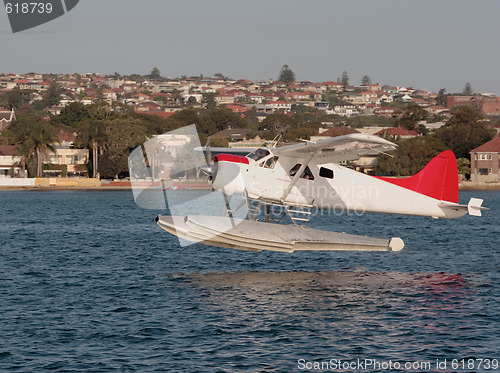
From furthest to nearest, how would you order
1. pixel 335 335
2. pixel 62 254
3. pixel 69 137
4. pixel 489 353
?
pixel 69 137 < pixel 62 254 < pixel 335 335 < pixel 489 353

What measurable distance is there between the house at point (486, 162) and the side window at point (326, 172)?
80.3 meters

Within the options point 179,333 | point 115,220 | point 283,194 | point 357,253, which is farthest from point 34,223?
point 179,333

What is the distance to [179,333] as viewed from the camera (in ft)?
47.9

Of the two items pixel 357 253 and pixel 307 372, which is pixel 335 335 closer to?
pixel 307 372

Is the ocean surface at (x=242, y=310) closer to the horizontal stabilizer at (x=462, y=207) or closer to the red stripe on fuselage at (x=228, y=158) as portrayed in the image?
the horizontal stabilizer at (x=462, y=207)

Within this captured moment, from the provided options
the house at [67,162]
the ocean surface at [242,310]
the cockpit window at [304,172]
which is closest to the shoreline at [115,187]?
the house at [67,162]

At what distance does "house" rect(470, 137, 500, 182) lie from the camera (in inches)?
3780

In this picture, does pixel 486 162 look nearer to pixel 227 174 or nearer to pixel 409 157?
pixel 409 157

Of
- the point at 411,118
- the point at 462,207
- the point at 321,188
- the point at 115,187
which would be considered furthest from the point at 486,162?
the point at 321,188

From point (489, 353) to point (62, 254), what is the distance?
18.3m

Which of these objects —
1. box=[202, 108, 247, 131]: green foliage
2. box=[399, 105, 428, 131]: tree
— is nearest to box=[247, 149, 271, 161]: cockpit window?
box=[399, 105, 428, 131]: tree

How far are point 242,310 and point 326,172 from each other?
587 centimetres

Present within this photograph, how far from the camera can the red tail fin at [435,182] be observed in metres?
22.1

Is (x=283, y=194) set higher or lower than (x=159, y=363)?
higher
